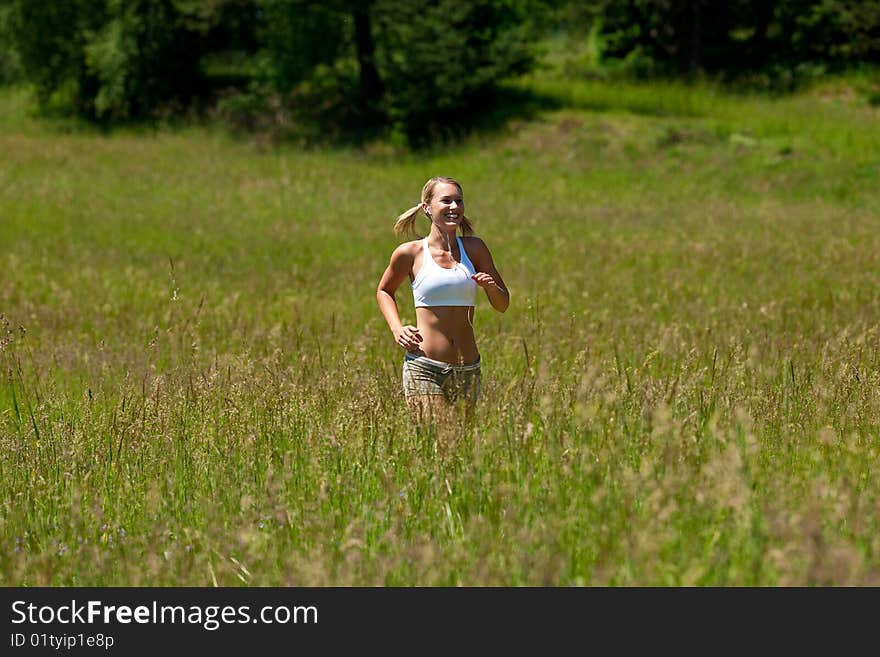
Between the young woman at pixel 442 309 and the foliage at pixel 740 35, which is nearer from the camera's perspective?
the young woman at pixel 442 309

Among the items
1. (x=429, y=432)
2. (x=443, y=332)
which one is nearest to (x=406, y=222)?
(x=443, y=332)

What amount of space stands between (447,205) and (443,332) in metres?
0.63

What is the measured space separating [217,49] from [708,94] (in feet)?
66.7

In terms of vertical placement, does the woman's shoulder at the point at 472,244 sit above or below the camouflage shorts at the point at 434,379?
above

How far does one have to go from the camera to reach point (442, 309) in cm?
555

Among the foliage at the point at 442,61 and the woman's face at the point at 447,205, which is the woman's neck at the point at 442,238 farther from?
the foliage at the point at 442,61

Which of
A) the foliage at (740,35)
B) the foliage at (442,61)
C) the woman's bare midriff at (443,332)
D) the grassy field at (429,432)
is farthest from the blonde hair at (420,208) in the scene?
the foliage at (740,35)

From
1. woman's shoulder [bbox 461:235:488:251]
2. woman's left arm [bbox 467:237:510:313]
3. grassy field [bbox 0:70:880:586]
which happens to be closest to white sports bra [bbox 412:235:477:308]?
woman's left arm [bbox 467:237:510:313]

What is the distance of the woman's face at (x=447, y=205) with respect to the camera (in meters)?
5.48

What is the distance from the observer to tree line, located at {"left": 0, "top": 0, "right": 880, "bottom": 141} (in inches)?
1235

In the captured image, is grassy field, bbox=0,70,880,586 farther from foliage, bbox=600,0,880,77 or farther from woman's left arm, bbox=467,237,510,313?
foliage, bbox=600,0,880,77

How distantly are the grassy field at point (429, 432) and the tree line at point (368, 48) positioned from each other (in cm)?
1084

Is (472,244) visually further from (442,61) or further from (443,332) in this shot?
(442,61)
